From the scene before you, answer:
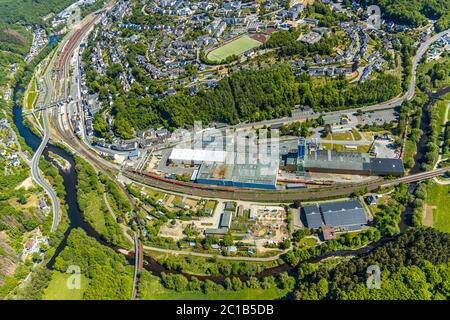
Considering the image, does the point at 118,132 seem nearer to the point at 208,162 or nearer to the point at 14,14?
the point at 208,162

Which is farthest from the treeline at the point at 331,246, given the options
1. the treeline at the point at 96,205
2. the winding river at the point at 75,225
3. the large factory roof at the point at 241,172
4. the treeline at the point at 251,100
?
the treeline at the point at 251,100

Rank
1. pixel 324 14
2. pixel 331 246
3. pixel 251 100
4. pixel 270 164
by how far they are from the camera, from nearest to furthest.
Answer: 1. pixel 331 246
2. pixel 270 164
3. pixel 251 100
4. pixel 324 14

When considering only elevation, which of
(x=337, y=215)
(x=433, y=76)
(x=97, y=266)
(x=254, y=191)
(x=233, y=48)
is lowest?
(x=97, y=266)

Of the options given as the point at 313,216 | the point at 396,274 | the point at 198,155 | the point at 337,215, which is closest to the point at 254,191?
the point at 313,216

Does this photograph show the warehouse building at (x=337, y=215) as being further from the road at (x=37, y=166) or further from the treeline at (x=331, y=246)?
the road at (x=37, y=166)

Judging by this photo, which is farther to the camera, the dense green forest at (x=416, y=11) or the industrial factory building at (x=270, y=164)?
the dense green forest at (x=416, y=11)

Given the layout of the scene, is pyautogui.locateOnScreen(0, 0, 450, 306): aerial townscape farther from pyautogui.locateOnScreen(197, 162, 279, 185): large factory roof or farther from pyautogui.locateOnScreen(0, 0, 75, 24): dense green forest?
pyautogui.locateOnScreen(0, 0, 75, 24): dense green forest

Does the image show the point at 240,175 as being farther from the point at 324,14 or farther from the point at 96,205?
the point at 324,14

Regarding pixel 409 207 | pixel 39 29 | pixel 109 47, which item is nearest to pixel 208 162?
pixel 409 207
